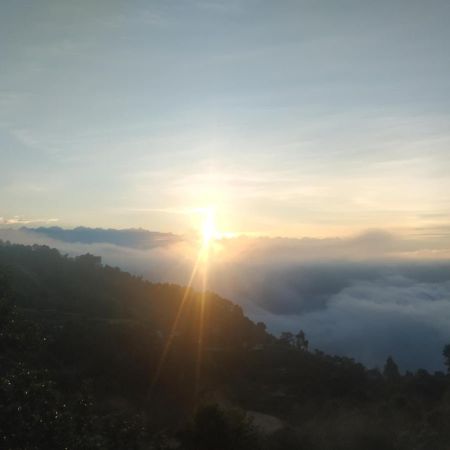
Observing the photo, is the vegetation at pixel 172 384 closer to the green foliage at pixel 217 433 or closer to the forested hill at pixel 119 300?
the green foliage at pixel 217 433

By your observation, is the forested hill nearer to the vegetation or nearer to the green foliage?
the vegetation

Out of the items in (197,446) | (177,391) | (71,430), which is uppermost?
(71,430)

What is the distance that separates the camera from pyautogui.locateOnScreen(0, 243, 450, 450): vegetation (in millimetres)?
13570

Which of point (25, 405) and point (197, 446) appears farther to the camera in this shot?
point (197, 446)

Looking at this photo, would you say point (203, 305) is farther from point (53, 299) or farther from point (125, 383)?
point (125, 383)

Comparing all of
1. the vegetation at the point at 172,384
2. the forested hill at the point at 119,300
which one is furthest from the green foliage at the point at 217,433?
the forested hill at the point at 119,300

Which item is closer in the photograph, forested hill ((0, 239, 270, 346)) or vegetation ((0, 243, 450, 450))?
vegetation ((0, 243, 450, 450))

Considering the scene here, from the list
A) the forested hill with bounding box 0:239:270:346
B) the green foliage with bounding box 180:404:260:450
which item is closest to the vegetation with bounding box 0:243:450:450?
the green foliage with bounding box 180:404:260:450

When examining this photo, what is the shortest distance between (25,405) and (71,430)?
1.30m

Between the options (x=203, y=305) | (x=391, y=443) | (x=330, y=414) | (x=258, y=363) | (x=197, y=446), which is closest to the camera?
(x=197, y=446)

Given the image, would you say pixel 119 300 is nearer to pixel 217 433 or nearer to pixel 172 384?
pixel 172 384

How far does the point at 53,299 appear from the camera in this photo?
7281 cm

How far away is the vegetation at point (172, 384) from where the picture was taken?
13570mm

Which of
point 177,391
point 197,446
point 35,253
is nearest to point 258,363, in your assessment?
point 177,391
